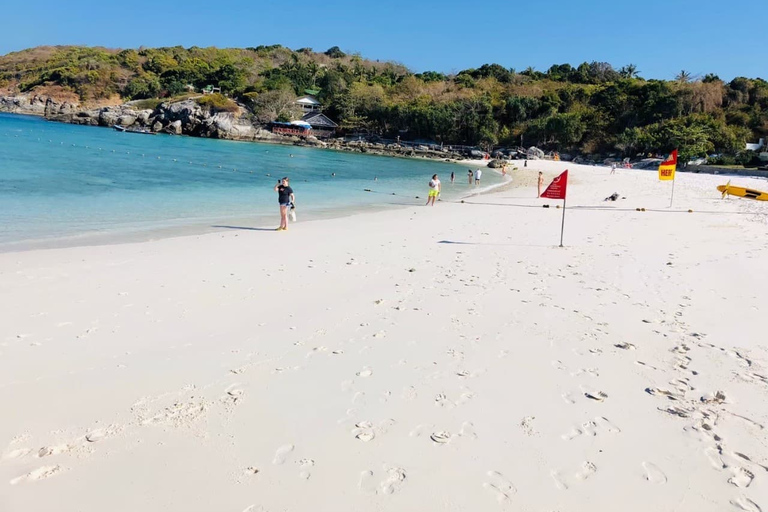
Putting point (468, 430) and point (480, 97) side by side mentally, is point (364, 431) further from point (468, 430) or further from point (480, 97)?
point (480, 97)

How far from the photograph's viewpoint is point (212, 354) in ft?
17.5

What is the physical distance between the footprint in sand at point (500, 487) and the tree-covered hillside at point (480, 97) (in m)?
55.8

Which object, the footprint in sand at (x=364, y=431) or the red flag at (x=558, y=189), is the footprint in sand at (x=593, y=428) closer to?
the footprint in sand at (x=364, y=431)

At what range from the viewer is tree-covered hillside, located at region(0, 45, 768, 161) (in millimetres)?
62156

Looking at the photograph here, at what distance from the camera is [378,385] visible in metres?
4.74

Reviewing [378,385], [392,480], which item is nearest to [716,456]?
[392,480]

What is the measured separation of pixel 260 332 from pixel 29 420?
2.49 meters

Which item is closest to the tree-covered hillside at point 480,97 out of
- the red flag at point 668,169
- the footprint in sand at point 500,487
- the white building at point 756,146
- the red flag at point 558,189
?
the white building at point 756,146

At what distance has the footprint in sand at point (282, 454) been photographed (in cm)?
355

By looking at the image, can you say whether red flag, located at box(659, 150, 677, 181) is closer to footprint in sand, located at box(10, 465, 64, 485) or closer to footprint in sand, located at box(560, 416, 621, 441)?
footprint in sand, located at box(560, 416, 621, 441)

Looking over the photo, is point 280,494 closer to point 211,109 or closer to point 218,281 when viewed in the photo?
point 218,281

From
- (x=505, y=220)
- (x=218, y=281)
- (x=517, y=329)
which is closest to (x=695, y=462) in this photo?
(x=517, y=329)

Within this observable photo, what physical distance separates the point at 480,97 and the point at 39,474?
292 ft

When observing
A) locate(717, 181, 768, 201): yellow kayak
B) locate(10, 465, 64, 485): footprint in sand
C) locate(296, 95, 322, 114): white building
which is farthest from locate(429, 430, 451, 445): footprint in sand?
locate(296, 95, 322, 114): white building
